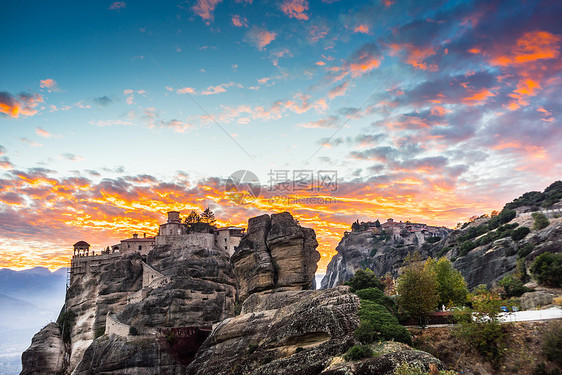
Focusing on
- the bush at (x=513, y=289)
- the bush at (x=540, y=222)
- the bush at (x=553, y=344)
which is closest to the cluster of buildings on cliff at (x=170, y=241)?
the bush at (x=513, y=289)

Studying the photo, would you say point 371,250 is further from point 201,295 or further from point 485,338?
point 485,338

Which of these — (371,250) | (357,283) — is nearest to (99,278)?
(357,283)

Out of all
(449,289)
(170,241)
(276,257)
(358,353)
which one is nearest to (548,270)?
(449,289)

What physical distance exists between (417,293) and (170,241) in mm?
62871

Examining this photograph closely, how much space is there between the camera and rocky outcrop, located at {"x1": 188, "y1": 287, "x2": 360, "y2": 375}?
2714cm

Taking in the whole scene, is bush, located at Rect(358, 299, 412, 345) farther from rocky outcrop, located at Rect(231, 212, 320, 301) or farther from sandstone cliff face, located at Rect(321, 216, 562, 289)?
sandstone cliff face, located at Rect(321, 216, 562, 289)

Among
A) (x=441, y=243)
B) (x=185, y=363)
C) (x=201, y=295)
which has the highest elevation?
(x=441, y=243)

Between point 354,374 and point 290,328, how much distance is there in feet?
30.4

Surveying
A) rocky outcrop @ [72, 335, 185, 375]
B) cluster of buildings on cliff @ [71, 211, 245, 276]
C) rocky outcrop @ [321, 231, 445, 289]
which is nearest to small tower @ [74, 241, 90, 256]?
cluster of buildings on cliff @ [71, 211, 245, 276]

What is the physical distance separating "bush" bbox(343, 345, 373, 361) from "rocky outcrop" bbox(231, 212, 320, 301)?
21.0 meters

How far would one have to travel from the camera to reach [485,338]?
90.9 ft

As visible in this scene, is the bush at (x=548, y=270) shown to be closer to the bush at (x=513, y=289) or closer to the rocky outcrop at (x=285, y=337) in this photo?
the bush at (x=513, y=289)

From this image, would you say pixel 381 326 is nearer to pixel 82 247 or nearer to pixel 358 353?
pixel 358 353

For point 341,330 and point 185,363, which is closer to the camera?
point 341,330
